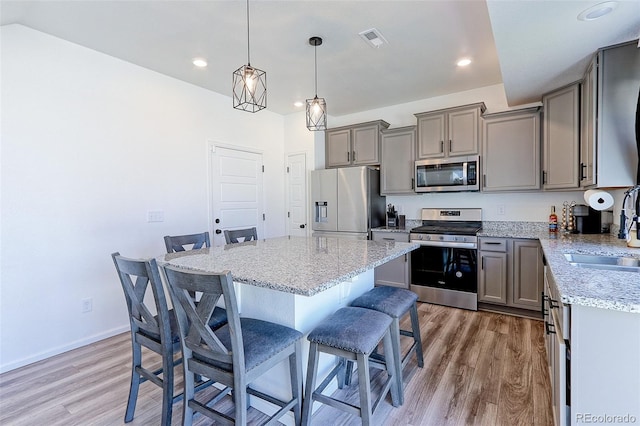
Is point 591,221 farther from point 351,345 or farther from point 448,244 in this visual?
point 351,345

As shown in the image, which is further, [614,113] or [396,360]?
[614,113]

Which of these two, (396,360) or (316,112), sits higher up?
(316,112)

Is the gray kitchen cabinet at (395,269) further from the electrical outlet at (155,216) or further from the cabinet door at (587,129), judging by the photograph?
the electrical outlet at (155,216)

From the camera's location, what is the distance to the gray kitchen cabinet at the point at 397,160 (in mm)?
4125

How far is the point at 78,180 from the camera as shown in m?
2.79

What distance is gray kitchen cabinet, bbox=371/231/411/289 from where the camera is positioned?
3928 millimetres

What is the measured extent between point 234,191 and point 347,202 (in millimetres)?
1566

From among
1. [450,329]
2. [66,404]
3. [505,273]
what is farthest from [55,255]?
[505,273]

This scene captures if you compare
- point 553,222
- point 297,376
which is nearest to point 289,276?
point 297,376

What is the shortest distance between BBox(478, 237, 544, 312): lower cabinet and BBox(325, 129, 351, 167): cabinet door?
2.19 m

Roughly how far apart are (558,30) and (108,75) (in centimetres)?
370

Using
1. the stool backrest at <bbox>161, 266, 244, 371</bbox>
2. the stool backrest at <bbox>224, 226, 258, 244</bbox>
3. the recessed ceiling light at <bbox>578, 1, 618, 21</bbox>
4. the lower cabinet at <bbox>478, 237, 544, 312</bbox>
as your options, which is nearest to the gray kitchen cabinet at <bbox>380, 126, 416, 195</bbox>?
the lower cabinet at <bbox>478, 237, 544, 312</bbox>

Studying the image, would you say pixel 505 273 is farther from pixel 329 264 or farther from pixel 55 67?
pixel 55 67

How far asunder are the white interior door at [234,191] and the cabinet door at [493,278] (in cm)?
299
